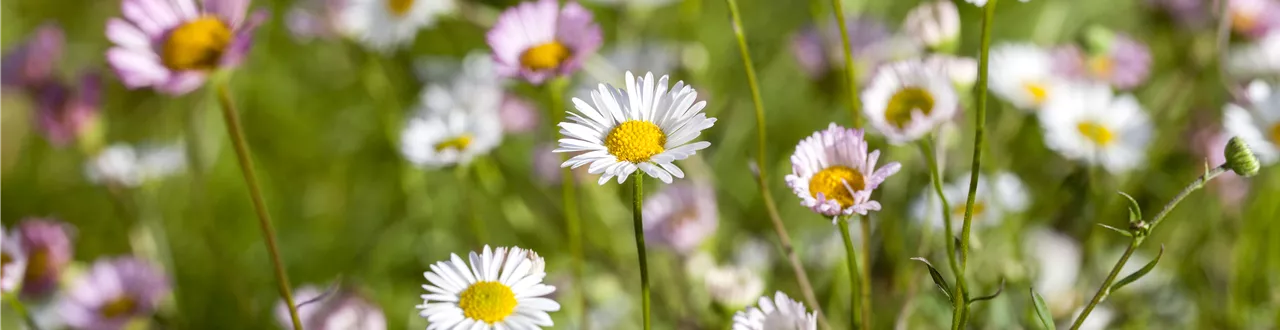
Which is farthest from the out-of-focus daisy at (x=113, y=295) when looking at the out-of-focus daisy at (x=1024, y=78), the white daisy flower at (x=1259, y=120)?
the white daisy flower at (x=1259, y=120)

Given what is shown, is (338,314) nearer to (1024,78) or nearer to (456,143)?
(456,143)

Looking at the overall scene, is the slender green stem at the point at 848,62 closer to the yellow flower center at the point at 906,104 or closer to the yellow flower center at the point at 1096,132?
the yellow flower center at the point at 906,104

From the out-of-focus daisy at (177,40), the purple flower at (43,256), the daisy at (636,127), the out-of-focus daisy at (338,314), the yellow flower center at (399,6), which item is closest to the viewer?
the daisy at (636,127)

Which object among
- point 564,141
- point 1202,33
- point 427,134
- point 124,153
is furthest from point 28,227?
point 1202,33

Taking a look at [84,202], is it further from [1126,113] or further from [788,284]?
[1126,113]

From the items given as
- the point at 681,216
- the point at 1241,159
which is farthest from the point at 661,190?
the point at 1241,159

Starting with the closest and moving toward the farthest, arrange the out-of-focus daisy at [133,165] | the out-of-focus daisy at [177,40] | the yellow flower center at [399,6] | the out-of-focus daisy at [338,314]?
the out-of-focus daisy at [177,40] → the out-of-focus daisy at [338,314] → the out-of-focus daisy at [133,165] → the yellow flower center at [399,6]
